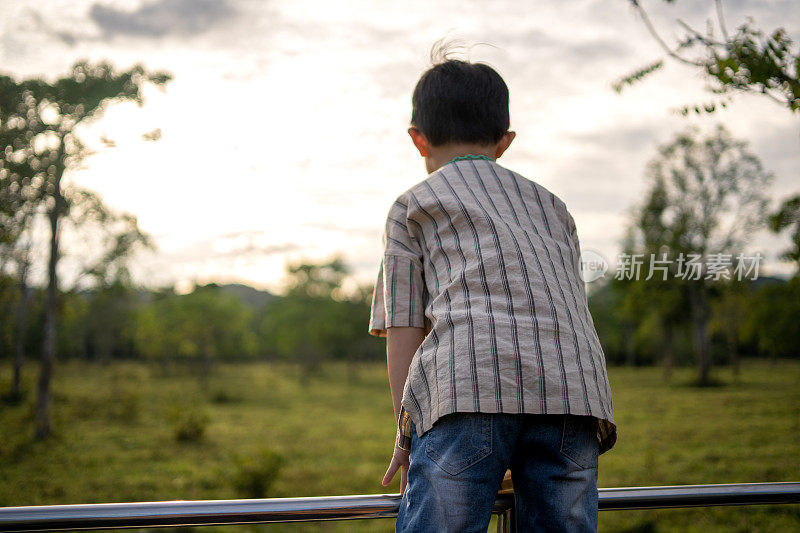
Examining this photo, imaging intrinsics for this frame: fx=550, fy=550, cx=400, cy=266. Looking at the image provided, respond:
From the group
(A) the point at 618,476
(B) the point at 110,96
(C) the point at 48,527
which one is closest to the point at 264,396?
(B) the point at 110,96

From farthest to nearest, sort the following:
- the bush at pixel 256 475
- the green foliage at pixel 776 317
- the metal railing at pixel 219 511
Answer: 1. the green foliage at pixel 776 317
2. the bush at pixel 256 475
3. the metal railing at pixel 219 511

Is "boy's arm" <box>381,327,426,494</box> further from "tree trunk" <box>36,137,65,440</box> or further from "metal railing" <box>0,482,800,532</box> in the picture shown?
"tree trunk" <box>36,137,65,440</box>

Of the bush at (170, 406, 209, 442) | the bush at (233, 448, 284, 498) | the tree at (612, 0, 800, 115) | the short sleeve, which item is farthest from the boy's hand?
the bush at (170, 406, 209, 442)

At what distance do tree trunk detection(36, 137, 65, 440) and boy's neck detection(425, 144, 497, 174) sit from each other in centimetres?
1410

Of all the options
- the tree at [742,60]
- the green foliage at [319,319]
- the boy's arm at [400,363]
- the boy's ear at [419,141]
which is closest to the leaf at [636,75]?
the tree at [742,60]

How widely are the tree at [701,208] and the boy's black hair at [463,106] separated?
65.0 feet

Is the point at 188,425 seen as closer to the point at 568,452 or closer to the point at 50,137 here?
the point at 50,137

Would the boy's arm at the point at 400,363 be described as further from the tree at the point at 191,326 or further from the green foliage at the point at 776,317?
the tree at the point at 191,326

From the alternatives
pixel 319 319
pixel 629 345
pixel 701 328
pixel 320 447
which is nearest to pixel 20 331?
pixel 320 447

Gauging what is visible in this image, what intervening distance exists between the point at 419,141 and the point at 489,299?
0.44 metres

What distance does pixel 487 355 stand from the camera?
0.87m

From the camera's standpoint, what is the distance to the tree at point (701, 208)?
19484mm

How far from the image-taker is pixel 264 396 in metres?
25.3

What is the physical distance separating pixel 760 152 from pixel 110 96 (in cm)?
2081
